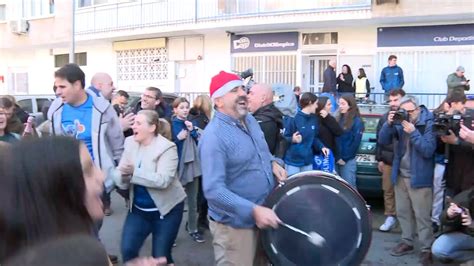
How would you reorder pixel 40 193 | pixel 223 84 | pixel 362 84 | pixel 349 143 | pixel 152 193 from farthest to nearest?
pixel 362 84 → pixel 349 143 → pixel 152 193 → pixel 223 84 → pixel 40 193

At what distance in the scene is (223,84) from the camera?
3.76m

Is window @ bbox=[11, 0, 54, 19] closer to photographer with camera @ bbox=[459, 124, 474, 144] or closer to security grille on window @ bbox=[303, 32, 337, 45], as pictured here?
security grille on window @ bbox=[303, 32, 337, 45]

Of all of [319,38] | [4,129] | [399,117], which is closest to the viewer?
[4,129]

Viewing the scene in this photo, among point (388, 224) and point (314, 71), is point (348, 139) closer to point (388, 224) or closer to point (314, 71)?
point (388, 224)

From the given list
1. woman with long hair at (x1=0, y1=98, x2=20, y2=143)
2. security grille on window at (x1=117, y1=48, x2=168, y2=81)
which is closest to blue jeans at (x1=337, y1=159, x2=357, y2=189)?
woman with long hair at (x1=0, y1=98, x2=20, y2=143)

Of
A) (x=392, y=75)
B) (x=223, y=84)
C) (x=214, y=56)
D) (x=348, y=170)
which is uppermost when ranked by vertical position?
(x=214, y=56)

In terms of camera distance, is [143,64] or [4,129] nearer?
[4,129]

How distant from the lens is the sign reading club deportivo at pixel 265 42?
2059 cm

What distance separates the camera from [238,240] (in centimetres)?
369

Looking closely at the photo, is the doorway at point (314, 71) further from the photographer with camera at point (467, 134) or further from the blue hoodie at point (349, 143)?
the photographer with camera at point (467, 134)

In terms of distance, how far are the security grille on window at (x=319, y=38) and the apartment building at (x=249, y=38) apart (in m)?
0.03

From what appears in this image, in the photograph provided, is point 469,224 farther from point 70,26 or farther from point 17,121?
point 70,26

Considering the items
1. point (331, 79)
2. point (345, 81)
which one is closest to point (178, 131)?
point (331, 79)

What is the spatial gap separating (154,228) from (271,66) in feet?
55.6
